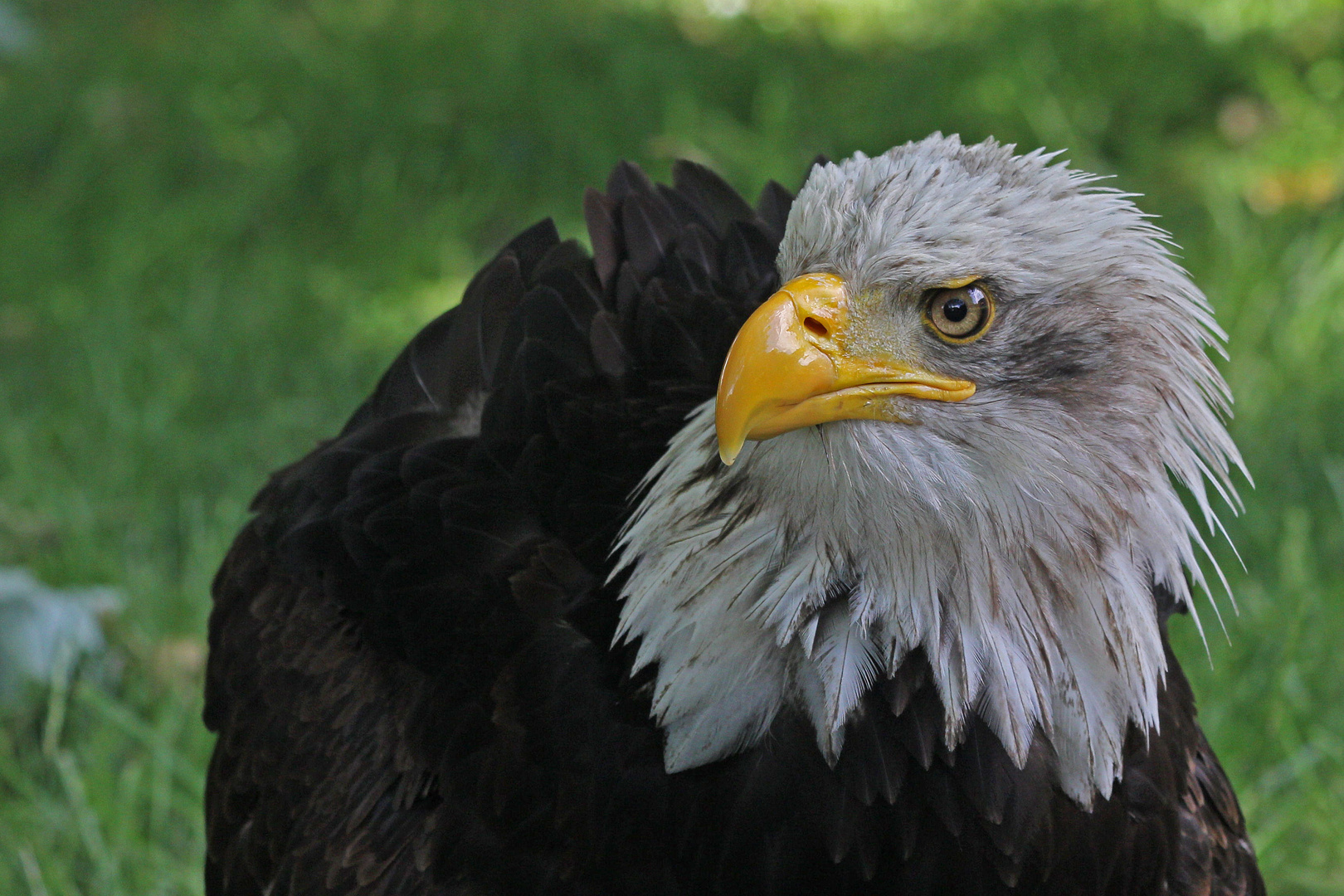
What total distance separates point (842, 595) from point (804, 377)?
37cm

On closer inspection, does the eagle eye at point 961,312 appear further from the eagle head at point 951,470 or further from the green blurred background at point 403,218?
the green blurred background at point 403,218

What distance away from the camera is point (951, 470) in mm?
2352

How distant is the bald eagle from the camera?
91.8 inches

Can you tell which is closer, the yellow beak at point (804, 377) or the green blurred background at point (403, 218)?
the yellow beak at point (804, 377)

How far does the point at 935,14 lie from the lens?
7887mm

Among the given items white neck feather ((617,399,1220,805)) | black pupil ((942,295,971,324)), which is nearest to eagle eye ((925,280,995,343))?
black pupil ((942,295,971,324))

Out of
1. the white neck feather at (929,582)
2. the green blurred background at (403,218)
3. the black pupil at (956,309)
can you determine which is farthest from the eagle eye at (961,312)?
the green blurred background at (403,218)

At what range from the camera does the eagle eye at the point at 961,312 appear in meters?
2.31

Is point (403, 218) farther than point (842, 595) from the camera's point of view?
Yes

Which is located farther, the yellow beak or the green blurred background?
the green blurred background

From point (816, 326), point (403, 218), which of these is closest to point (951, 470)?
point (816, 326)

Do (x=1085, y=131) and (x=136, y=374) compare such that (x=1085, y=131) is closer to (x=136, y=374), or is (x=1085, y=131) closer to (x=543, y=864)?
(x=136, y=374)

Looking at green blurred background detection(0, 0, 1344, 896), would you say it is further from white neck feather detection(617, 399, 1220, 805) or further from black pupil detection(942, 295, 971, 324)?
black pupil detection(942, 295, 971, 324)

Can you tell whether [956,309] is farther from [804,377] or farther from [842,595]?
[842,595]
